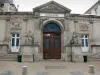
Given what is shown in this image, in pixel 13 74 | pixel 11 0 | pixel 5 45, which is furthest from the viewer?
pixel 11 0

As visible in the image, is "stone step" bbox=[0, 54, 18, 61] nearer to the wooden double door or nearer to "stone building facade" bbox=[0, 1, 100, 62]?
"stone building facade" bbox=[0, 1, 100, 62]

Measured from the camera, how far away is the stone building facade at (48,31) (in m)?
16.3

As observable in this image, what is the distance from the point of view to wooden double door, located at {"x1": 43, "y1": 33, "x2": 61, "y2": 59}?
16188 millimetres

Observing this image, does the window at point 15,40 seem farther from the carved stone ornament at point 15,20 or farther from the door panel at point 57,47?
the door panel at point 57,47

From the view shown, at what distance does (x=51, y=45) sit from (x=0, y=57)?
18.4 ft

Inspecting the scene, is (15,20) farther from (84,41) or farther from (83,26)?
(84,41)

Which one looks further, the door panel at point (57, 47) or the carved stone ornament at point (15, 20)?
the carved stone ornament at point (15, 20)

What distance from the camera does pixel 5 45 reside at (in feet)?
52.6

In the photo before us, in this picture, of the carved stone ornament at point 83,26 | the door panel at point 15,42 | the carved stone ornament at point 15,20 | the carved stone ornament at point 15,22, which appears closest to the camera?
the door panel at point 15,42

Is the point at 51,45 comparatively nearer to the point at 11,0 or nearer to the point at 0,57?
the point at 0,57

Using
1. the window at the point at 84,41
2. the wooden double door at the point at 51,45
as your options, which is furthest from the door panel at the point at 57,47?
the window at the point at 84,41

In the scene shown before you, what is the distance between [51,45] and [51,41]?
1.51 ft

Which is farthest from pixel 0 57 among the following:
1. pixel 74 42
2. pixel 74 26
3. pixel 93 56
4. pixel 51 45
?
pixel 93 56

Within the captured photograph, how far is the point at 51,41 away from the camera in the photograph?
16469mm
